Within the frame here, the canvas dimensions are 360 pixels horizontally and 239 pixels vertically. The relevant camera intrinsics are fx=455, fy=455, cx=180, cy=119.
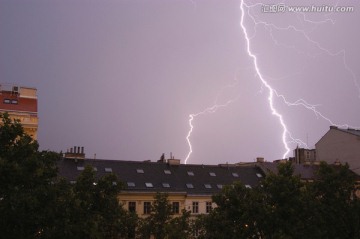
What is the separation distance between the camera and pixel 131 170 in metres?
49.7

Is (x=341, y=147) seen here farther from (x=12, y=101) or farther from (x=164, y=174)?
(x=12, y=101)

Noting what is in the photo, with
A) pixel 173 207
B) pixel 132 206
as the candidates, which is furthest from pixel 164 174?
pixel 132 206

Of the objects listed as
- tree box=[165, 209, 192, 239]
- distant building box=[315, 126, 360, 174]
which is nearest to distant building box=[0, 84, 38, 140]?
tree box=[165, 209, 192, 239]

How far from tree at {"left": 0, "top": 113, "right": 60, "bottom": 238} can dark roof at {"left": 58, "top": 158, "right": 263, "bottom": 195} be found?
2140 centimetres

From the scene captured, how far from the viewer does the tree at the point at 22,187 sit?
21230 mm

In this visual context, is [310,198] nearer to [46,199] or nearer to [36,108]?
[46,199]

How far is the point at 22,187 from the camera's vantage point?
Result: 22.6 m

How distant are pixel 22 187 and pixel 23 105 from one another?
2683 centimetres

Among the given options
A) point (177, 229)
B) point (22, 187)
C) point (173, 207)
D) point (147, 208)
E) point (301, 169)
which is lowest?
point (177, 229)

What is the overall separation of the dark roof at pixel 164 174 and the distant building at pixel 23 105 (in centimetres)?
486

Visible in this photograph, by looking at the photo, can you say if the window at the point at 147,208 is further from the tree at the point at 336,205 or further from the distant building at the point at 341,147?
the distant building at the point at 341,147

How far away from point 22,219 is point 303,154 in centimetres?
5441

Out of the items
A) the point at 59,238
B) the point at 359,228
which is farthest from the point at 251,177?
the point at 59,238

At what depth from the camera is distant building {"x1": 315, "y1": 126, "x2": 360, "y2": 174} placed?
60.3 metres
